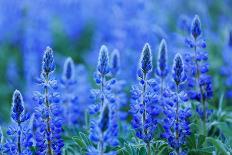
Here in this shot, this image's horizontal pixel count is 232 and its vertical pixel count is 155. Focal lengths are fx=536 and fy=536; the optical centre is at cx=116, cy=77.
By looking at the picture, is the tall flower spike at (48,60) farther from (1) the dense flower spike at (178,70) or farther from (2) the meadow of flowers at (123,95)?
(1) the dense flower spike at (178,70)

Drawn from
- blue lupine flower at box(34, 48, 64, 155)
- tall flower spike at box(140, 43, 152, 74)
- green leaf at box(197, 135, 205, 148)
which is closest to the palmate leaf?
blue lupine flower at box(34, 48, 64, 155)

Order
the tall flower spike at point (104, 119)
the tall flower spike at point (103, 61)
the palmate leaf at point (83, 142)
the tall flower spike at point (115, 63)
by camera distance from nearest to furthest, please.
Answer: the tall flower spike at point (104, 119), the tall flower spike at point (103, 61), the palmate leaf at point (83, 142), the tall flower spike at point (115, 63)

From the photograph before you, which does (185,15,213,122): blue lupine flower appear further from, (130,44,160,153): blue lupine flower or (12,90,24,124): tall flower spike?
(12,90,24,124): tall flower spike

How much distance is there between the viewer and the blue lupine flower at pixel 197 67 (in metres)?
4.13

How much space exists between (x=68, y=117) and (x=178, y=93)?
151 centimetres

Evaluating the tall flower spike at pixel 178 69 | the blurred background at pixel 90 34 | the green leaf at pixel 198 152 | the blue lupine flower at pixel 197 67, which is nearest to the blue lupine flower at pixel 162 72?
the blue lupine flower at pixel 197 67

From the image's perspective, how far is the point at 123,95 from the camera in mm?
5027

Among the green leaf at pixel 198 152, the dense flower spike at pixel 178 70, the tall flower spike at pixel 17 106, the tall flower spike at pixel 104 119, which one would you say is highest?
the dense flower spike at pixel 178 70

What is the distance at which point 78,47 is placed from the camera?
9.30 metres

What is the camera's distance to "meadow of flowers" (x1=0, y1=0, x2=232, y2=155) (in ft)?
12.1

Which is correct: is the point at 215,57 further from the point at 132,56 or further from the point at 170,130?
the point at 170,130

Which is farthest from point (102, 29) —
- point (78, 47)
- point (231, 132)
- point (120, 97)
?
point (231, 132)

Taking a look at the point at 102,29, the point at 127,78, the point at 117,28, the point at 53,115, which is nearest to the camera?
the point at 53,115

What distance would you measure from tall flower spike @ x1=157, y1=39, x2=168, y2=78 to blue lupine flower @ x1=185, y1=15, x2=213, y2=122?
0.19 meters
